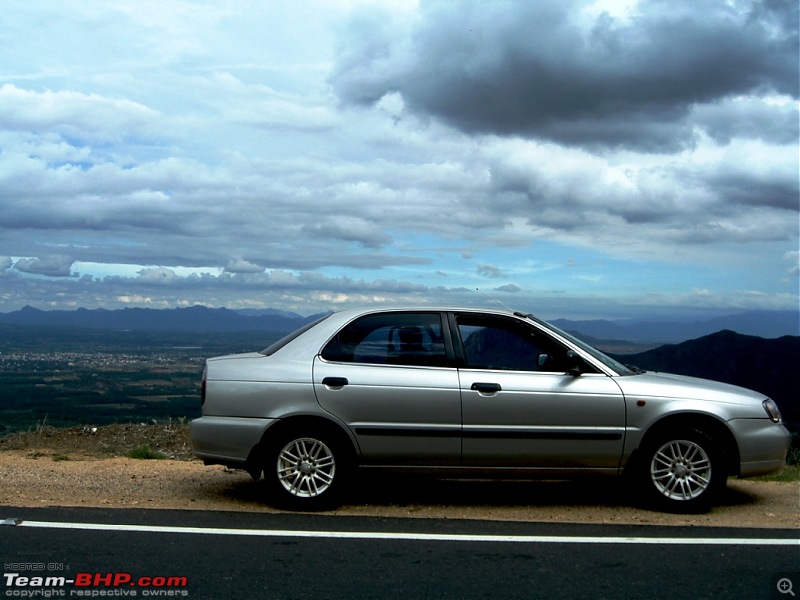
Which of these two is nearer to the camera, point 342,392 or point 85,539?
point 85,539

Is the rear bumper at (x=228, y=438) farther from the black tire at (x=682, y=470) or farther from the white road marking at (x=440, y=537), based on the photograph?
the black tire at (x=682, y=470)

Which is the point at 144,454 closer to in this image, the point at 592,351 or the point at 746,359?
the point at 592,351

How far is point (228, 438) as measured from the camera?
7145 millimetres

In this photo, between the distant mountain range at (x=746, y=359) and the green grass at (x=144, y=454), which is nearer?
the green grass at (x=144, y=454)

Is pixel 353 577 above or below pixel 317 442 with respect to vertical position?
below

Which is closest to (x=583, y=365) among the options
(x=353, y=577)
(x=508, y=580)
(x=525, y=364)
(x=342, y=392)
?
(x=525, y=364)

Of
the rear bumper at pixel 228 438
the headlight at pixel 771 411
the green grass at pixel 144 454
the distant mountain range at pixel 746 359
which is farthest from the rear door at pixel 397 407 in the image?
the distant mountain range at pixel 746 359

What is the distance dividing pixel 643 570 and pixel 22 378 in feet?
208

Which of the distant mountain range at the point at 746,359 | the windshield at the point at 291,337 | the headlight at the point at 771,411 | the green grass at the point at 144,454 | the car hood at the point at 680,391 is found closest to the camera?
the car hood at the point at 680,391

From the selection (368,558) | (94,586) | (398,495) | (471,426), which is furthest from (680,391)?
(94,586)

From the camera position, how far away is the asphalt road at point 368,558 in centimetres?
504

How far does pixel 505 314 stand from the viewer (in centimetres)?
761

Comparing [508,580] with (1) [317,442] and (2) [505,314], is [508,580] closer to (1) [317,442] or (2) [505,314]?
(1) [317,442]

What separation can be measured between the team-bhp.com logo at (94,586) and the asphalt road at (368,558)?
1 centimetres
